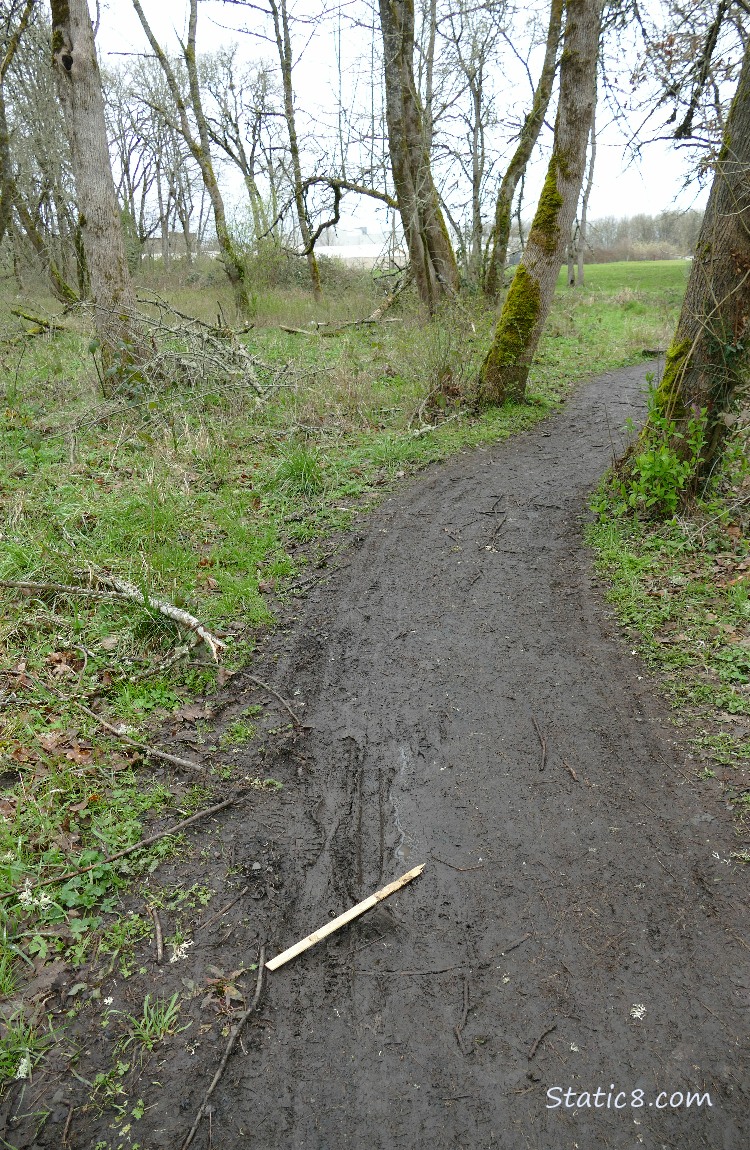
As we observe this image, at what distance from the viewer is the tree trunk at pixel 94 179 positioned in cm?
830

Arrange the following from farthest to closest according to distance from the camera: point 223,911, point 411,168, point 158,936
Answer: point 411,168, point 223,911, point 158,936

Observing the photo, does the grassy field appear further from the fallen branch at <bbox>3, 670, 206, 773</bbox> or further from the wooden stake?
the wooden stake

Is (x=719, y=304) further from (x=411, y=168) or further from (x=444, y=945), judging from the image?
(x=411, y=168)

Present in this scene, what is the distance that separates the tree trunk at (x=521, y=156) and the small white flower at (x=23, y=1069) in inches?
437

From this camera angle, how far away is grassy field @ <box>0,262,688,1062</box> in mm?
3289

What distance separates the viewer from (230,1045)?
7.99 feet

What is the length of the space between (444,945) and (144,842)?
1.50 metres

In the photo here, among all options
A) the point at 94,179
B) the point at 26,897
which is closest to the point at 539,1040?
the point at 26,897

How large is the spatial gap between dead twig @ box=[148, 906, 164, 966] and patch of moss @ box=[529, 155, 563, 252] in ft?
27.6

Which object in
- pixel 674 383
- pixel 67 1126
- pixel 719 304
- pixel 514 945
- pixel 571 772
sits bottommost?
pixel 67 1126

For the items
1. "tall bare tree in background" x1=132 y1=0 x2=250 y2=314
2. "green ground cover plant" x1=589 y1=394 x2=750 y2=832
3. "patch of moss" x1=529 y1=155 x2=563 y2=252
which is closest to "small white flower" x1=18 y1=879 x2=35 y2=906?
"green ground cover plant" x1=589 y1=394 x2=750 y2=832

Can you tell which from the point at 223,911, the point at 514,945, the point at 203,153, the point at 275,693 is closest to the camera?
the point at 514,945

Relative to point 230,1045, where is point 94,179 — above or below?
above

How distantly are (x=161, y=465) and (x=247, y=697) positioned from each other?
3.81 metres
